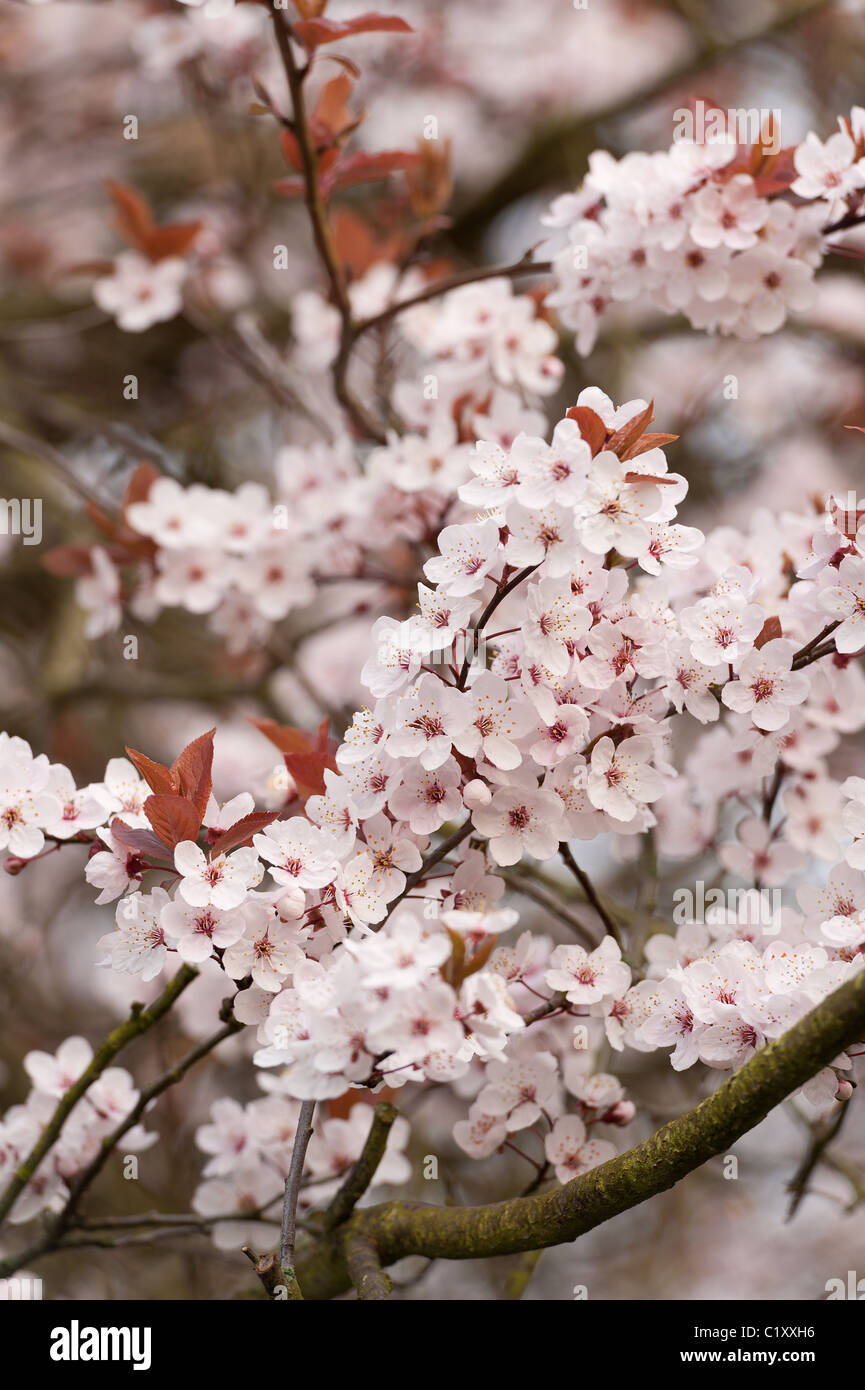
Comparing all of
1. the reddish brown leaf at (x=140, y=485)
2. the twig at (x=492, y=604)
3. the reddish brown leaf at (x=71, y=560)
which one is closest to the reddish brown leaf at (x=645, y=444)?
the twig at (x=492, y=604)

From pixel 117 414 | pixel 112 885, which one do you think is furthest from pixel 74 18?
pixel 112 885

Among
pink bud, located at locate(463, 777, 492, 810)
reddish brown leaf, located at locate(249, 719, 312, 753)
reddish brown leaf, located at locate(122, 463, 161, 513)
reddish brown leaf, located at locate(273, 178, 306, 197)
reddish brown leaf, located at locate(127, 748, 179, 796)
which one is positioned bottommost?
pink bud, located at locate(463, 777, 492, 810)

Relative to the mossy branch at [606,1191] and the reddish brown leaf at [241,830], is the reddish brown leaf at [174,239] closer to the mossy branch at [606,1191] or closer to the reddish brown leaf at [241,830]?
the reddish brown leaf at [241,830]

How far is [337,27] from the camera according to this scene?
154cm

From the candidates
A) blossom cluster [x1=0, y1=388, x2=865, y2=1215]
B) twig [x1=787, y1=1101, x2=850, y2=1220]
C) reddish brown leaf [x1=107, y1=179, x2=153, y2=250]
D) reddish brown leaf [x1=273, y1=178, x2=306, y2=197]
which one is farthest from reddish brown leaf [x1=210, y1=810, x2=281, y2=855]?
reddish brown leaf [x1=107, y1=179, x2=153, y2=250]

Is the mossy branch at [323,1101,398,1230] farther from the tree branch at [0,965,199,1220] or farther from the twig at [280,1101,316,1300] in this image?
the tree branch at [0,965,199,1220]

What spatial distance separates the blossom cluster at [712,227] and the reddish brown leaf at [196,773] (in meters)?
0.88

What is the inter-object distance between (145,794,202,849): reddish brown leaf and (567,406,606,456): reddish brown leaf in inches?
19.3

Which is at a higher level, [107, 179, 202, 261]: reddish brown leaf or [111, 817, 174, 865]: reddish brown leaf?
[107, 179, 202, 261]: reddish brown leaf

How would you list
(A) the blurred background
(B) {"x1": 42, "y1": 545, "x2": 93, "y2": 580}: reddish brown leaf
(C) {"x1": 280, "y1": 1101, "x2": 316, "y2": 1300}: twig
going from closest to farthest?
(C) {"x1": 280, "y1": 1101, "x2": 316, "y2": 1300}: twig < (B) {"x1": 42, "y1": 545, "x2": 93, "y2": 580}: reddish brown leaf < (A) the blurred background

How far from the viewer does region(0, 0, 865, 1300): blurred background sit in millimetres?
2637

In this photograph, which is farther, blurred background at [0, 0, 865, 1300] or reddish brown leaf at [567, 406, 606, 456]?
blurred background at [0, 0, 865, 1300]
